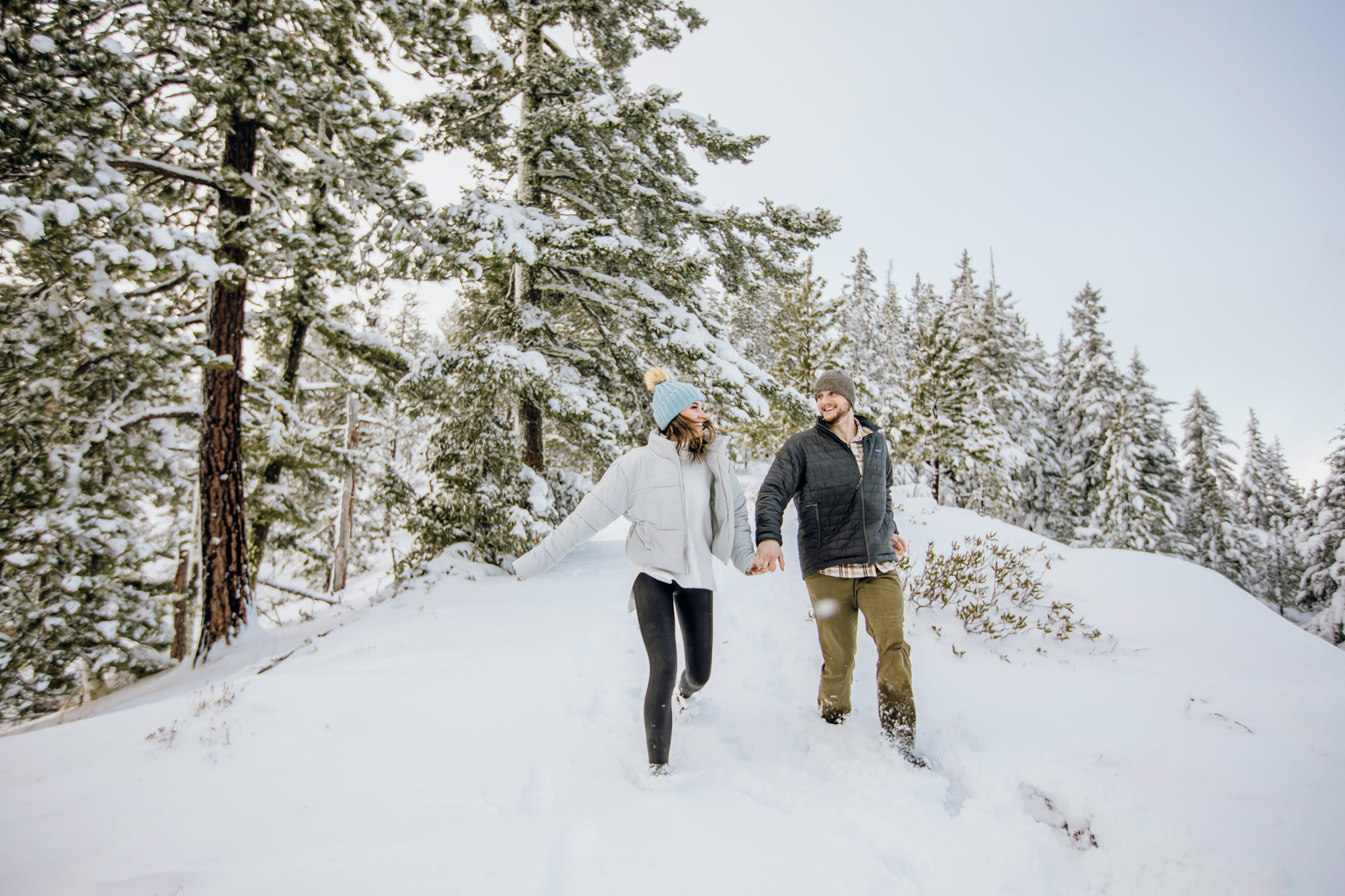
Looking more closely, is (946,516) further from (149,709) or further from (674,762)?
(149,709)

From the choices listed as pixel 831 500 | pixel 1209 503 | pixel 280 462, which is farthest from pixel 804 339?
pixel 1209 503

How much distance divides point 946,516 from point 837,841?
24.9ft

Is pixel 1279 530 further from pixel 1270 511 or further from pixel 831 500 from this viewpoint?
pixel 831 500

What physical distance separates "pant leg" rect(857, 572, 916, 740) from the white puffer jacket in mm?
843

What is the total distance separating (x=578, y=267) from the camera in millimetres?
8977

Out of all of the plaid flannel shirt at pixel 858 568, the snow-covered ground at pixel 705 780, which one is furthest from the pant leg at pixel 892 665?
A: the snow-covered ground at pixel 705 780

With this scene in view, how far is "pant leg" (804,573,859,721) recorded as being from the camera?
345cm

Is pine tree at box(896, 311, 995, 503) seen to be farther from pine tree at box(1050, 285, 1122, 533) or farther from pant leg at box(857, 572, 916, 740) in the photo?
pant leg at box(857, 572, 916, 740)

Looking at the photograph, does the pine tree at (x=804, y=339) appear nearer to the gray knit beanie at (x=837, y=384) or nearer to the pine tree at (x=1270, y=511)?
the gray knit beanie at (x=837, y=384)

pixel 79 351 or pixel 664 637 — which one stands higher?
pixel 79 351

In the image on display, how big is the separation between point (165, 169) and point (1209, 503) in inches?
1565

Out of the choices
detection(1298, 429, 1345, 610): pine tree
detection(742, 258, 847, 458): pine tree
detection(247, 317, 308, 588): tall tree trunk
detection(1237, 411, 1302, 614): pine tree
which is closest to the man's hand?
detection(247, 317, 308, 588): tall tree trunk

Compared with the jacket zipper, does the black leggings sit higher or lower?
lower

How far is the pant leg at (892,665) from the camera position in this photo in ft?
10.6
